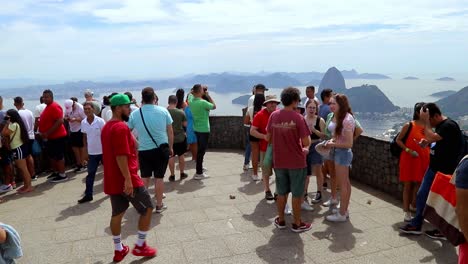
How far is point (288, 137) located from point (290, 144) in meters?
0.10

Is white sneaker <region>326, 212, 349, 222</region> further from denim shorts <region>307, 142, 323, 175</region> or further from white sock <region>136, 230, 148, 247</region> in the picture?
white sock <region>136, 230, 148, 247</region>

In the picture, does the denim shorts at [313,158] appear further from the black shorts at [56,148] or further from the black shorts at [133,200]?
the black shorts at [56,148]

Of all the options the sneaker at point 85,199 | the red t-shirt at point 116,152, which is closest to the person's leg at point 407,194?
the red t-shirt at point 116,152

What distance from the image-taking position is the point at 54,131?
25.1 ft

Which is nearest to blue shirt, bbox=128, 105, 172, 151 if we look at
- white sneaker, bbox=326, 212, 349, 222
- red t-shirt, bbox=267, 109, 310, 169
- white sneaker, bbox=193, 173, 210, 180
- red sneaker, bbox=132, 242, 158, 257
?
red sneaker, bbox=132, 242, 158, 257

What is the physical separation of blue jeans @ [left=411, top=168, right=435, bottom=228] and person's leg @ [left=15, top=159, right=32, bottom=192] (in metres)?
A: 6.89

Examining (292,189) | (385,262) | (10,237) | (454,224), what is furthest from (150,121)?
(454,224)

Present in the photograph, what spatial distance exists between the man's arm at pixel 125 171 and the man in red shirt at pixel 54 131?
4.51 m

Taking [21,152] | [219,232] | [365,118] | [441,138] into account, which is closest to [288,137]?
[219,232]

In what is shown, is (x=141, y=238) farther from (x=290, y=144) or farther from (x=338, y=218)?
(x=338, y=218)

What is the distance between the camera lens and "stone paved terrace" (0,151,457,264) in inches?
164

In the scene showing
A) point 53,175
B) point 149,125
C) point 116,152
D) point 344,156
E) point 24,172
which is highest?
point 149,125

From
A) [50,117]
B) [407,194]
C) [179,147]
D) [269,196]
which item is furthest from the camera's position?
→ [50,117]

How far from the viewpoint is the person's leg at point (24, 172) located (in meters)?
6.94
